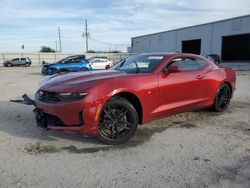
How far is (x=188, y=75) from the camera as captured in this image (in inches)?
238

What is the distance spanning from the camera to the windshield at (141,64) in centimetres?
566

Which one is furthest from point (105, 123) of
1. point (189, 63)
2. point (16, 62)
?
point (16, 62)

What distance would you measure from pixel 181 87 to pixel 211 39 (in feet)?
135

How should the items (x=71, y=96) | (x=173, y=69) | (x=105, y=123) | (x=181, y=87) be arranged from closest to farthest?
1. (x=71, y=96)
2. (x=105, y=123)
3. (x=173, y=69)
4. (x=181, y=87)

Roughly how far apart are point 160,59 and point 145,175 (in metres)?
2.70

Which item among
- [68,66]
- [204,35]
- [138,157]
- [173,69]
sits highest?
[204,35]

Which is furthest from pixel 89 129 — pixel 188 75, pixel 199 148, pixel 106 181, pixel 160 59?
pixel 188 75

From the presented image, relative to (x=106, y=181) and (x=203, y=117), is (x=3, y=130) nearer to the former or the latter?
(x=106, y=181)

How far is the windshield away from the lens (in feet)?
18.6

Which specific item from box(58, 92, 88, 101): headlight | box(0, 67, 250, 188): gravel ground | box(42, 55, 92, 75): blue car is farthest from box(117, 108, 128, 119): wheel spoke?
box(42, 55, 92, 75): blue car

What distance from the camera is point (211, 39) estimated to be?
4450 centimetres

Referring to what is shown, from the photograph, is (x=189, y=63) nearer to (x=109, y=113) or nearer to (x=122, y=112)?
(x=122, y=112)

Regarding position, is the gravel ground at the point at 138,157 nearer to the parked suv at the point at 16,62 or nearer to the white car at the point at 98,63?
the white car at the point at 98,63

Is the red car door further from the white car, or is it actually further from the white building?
the white building
